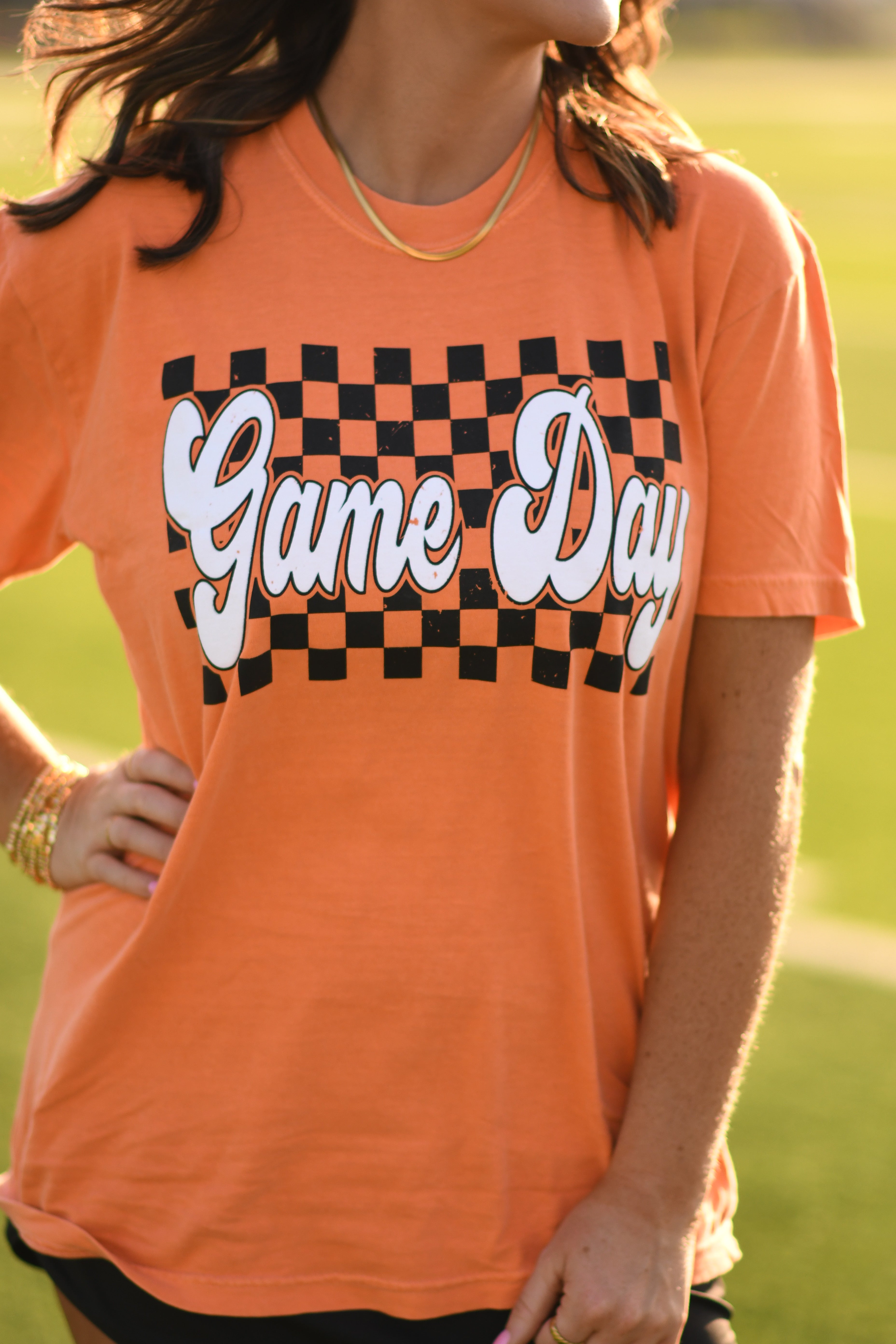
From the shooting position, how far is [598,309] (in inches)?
50.4

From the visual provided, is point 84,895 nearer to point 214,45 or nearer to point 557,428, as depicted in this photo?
point 557,428

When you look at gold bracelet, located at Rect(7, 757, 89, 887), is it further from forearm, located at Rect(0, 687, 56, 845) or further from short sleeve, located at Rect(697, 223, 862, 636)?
A: short sleeve, located at Rect(697, 223, 862, 636)

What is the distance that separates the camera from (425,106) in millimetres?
1344

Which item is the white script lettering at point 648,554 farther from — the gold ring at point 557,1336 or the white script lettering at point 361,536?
the gold ring at point 557,1336

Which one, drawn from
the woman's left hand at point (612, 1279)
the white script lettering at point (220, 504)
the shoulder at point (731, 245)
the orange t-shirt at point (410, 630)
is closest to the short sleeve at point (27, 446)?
the orange t-shirt at point (410, 630)

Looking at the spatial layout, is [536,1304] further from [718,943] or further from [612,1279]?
[718,943]

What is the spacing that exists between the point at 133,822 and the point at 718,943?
59 centimetres

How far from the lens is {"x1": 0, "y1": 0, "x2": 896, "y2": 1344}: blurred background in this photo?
7.91ft

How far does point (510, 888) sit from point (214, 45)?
91cm

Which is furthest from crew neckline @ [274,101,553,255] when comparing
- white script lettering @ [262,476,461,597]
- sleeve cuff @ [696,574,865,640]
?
sleeve cuff @ [696,574,865,640]

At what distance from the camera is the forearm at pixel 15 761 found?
161 cm

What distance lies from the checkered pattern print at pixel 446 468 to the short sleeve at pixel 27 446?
21cm

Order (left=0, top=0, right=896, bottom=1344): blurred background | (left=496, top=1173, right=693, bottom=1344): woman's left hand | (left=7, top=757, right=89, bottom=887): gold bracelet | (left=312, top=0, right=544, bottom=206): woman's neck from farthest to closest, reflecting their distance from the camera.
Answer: (left=0, top=0, right=896, bottom=1344): blurred background → (left=7, top=757, right=89, bottom=887): gold bracelet → (left=312, top=0, right=544, bottom=206): woman's neck → (left=496, top=1173, right=693, bottom=1344): woman's left hand

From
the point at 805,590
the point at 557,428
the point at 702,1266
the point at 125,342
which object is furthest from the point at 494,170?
the point at 702,1266
